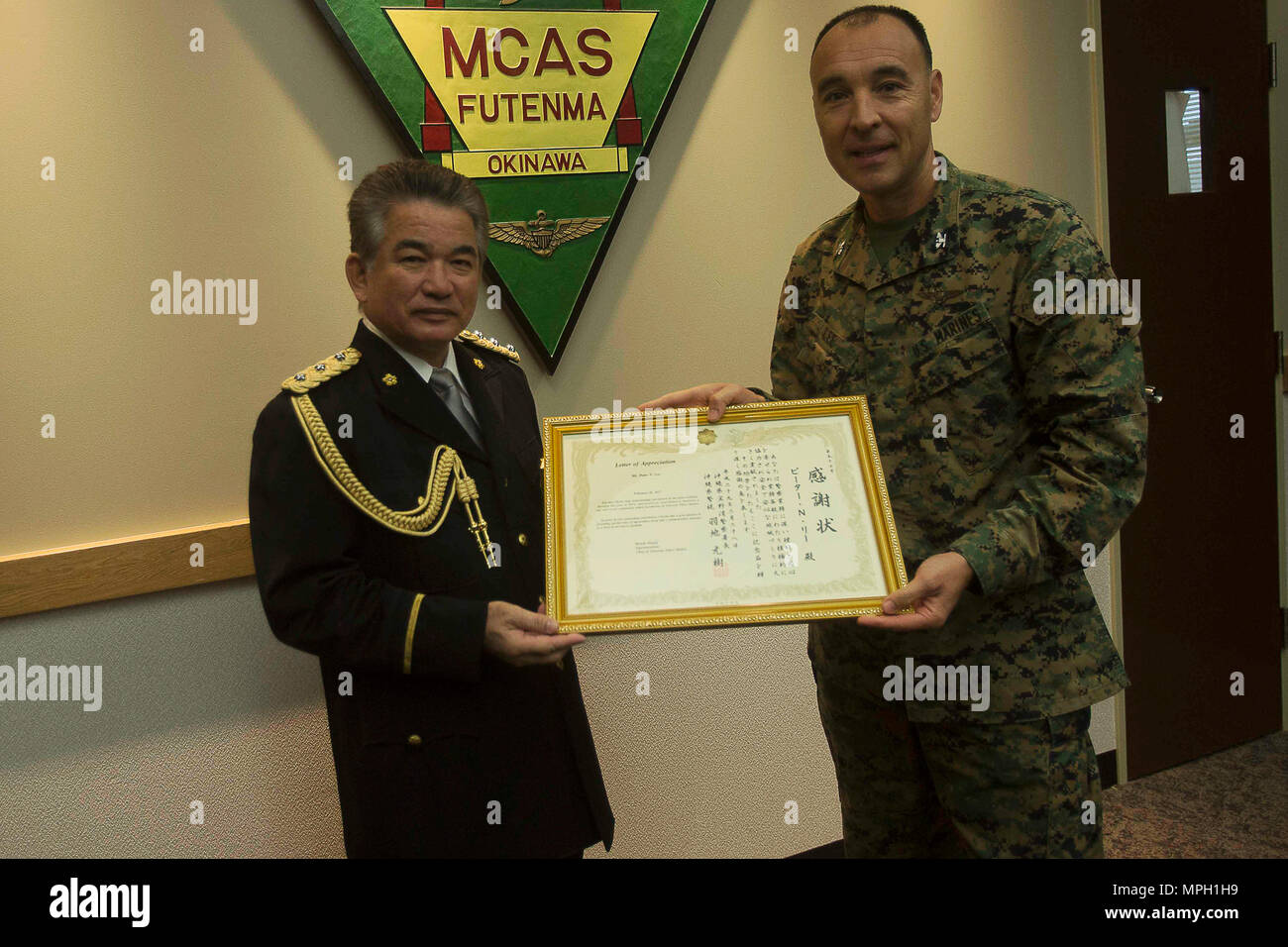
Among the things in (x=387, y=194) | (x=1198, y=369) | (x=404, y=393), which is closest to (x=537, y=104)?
(x=387, y=194)

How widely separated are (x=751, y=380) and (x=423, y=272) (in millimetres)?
1328

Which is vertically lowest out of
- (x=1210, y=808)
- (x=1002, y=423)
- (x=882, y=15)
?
(x=1210, y=808)

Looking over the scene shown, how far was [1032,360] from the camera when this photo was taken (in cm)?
135

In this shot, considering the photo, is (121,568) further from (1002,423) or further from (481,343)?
(1002,423)

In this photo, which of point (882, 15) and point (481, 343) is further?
point (481, 343)

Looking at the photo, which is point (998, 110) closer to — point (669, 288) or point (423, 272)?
point (669, 288)

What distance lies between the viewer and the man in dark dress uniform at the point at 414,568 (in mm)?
1255

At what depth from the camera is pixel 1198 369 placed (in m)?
3.14

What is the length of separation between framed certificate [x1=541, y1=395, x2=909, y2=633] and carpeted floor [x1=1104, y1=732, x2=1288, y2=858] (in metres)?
1.82

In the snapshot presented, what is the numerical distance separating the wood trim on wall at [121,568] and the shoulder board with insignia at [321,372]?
2.10ft

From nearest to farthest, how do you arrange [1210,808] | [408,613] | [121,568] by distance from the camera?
[408,613], [121,568], [1210,808]

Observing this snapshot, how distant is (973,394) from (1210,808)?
2.27 metres

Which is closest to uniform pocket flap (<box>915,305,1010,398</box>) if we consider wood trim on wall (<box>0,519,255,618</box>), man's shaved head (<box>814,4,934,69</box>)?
man's shaved head (<box>814,4,934,69</box>)

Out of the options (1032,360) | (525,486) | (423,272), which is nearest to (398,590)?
(525,486)
